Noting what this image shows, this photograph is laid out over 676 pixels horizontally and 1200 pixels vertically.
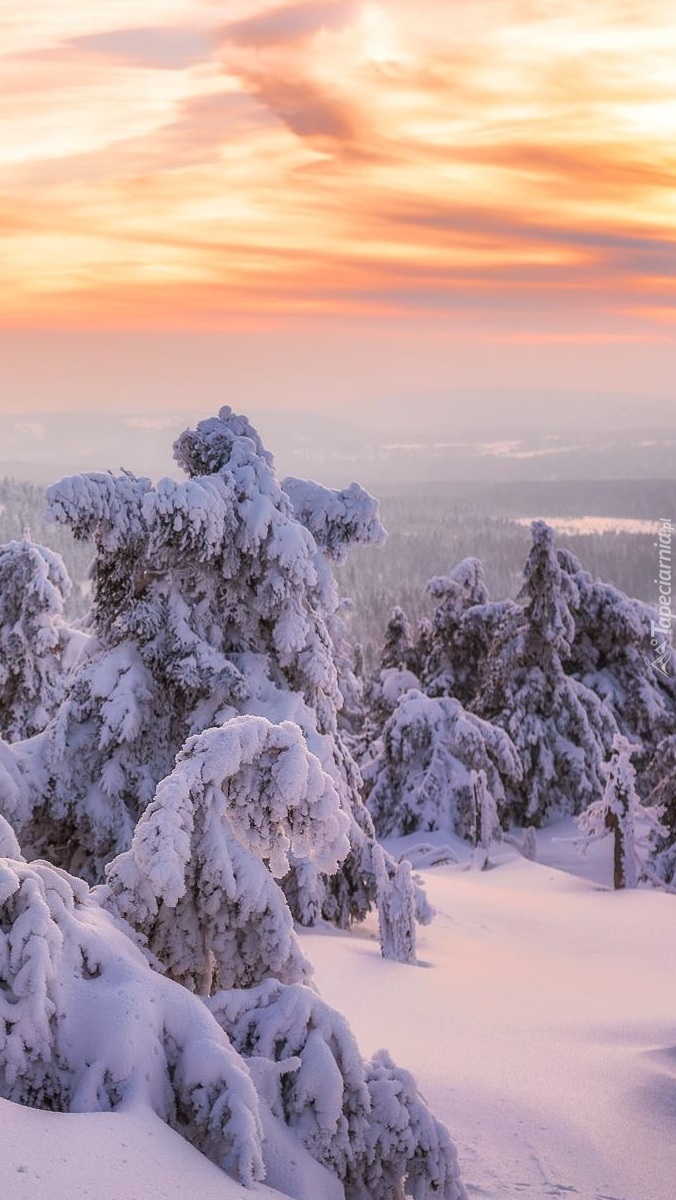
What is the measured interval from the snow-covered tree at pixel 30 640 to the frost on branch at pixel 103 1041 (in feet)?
58.2

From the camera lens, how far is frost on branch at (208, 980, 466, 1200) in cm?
622

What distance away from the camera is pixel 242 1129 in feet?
18.2

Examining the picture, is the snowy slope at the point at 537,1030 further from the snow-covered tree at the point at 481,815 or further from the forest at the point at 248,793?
the snow-covered tree at the point at 481,815

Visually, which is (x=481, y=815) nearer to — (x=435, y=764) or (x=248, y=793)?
(x=435, y=764)

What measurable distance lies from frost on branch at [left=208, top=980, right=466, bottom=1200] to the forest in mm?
14

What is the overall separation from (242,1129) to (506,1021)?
7.88 metres

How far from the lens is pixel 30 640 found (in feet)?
77.7

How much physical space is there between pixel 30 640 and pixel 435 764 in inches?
461

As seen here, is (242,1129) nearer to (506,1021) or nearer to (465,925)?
(506,1021)

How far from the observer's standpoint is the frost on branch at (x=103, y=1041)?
5465mm

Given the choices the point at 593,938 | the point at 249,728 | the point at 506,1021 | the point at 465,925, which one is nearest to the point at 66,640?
the point at 465,925

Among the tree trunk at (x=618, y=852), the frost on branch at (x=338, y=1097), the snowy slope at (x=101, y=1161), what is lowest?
the tree trunk at (x=618, y=852)

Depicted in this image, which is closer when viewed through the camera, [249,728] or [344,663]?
[249,728]

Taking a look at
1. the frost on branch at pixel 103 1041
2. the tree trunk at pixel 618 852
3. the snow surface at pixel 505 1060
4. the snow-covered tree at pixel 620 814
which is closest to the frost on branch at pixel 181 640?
the snow surface at pixel 505 1060
